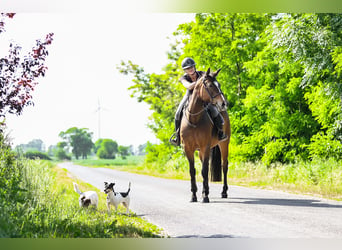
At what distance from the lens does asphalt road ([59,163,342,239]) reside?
17.5ft

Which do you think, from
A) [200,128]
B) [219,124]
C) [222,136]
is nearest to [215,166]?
[222,136]

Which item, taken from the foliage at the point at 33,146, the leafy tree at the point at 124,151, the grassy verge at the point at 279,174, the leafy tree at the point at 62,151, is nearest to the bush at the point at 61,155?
the leafy tree at the point at 62,151

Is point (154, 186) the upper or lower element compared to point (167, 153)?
lower

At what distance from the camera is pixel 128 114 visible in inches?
301

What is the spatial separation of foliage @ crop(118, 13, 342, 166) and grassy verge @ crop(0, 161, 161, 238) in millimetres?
2744

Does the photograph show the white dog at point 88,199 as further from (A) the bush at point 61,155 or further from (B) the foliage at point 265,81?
(B) the foliage at point 265,81

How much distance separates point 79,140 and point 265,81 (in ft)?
16.5

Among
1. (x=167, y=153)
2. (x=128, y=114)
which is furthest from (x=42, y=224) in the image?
(x=167, y=153)

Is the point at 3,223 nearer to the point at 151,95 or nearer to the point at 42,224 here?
the point at 42,224

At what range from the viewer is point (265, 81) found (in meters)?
10.7

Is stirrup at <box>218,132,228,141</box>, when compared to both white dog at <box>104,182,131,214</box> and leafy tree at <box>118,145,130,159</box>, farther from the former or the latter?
white dog at <box>104,182,131,214</box>

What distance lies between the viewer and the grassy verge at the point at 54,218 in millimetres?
5137
